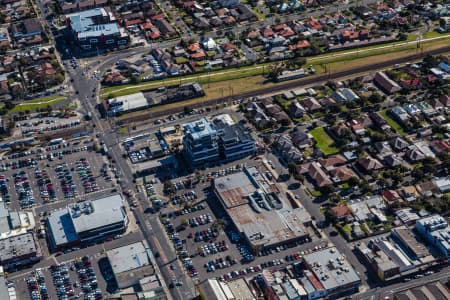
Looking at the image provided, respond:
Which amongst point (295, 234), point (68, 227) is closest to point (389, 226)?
point (295, 234)

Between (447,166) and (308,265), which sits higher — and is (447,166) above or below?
above

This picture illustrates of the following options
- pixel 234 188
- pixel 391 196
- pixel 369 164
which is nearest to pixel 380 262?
pixel 391 196

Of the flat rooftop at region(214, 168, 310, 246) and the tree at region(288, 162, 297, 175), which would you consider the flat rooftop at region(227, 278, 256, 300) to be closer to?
the flat rooftop at region(214, 168, 310, 246)

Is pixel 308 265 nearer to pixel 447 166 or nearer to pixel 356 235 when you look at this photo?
pixel 356 235

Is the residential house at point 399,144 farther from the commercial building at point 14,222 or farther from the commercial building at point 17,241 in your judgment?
the commercial building at point 14,222

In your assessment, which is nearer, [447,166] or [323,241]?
[323,241]

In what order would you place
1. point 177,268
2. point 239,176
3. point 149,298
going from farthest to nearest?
1. point 239,176
2. point 177,268
3. point 149,298

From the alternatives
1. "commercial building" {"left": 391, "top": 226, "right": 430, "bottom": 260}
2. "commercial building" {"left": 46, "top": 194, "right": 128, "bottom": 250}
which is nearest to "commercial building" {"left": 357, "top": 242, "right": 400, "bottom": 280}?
"commercial building" {"left": 391, "top": 226, "right": 430, "bottom": 260}
